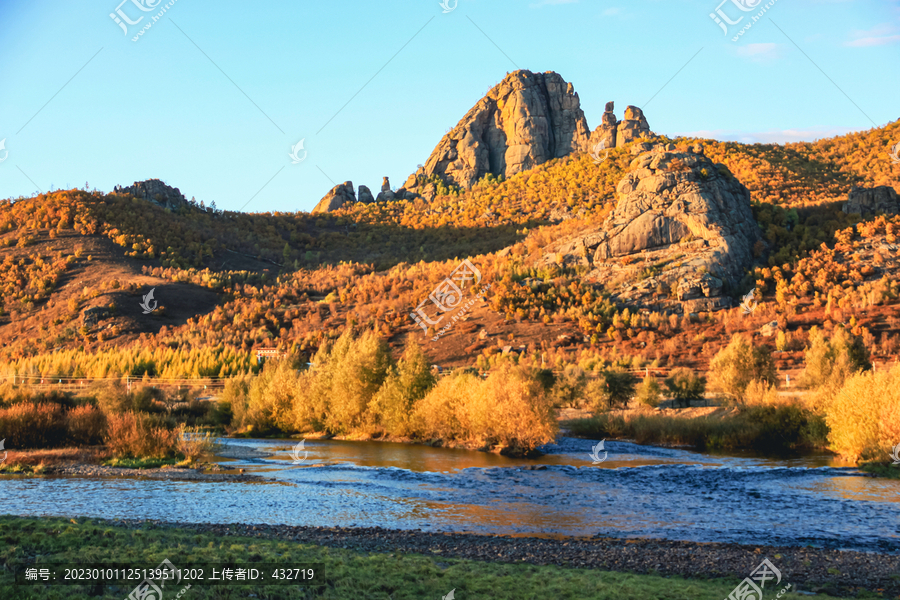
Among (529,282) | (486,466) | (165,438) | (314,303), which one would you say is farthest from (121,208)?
(486,466)

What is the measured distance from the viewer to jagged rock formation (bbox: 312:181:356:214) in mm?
151125

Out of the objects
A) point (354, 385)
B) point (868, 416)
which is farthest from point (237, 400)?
point (868, 416)

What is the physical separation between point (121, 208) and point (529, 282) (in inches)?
2861

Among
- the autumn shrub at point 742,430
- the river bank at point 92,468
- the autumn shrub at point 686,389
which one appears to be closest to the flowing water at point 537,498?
the river bank at point 92,468

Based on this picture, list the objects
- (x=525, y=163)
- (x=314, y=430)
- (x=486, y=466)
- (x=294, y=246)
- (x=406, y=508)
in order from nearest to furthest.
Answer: (x=406, y=508)
(x=486, y=466)
(x=314, y=430)
(x=294, y=246)
(x=525, y=163)

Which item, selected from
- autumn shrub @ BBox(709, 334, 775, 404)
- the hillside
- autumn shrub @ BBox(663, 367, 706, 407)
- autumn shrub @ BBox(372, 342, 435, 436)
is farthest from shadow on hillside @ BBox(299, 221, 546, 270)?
autumn shrub @ BBox(372, 342, 435, 436)

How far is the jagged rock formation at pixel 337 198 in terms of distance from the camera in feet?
496

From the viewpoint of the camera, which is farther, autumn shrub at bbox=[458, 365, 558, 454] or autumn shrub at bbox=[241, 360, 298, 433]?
autumn shrub at bbox=[241, 360, 298, 433]

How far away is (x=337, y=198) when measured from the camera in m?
153

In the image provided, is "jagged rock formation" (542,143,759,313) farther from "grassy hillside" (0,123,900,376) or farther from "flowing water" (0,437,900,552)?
"flowing water" (0,437,900,552)

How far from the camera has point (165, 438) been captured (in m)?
24.5

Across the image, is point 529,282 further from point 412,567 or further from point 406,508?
point 412,567

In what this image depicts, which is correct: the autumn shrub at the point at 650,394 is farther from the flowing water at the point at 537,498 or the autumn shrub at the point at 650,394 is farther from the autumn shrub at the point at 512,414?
the flowing water at the point at 537,498

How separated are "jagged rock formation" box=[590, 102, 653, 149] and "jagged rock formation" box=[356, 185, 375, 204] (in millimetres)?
54502
